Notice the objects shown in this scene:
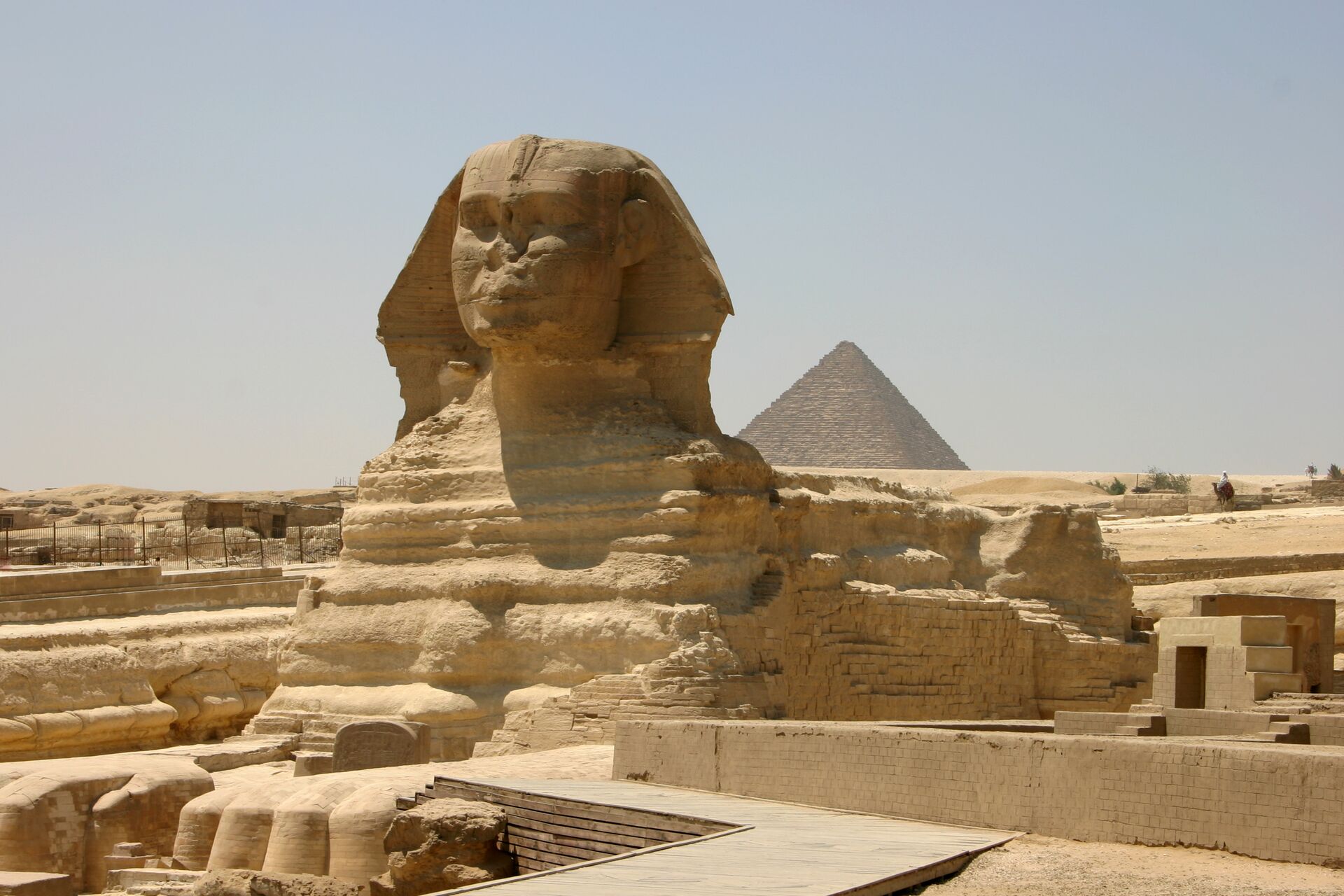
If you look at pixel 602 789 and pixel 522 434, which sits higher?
pixel 522 434

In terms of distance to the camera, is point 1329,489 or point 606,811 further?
point 1329,489

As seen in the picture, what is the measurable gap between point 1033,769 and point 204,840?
552 cm

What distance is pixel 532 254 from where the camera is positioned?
1602cm

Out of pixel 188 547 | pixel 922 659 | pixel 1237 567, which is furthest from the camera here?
pixel 188 547

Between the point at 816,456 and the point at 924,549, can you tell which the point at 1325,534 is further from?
the point at 816,456

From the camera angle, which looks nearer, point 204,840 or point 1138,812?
point 1138,812

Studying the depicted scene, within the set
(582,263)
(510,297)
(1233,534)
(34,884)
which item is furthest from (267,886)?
(1233,534)

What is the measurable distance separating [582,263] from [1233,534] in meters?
26.8

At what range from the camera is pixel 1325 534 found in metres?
38.3

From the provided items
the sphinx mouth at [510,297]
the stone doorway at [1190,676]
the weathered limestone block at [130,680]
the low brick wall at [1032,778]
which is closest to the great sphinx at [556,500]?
the sphinx mouth at [510,297]

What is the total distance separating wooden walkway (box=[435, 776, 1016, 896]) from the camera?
8.47m

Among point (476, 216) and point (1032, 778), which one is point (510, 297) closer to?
point (476, 216)

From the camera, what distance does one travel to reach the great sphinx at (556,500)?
50.9 ft

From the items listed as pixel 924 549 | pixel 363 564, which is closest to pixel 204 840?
pixel 363 564
